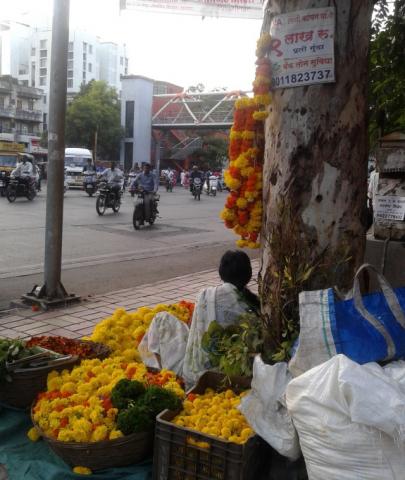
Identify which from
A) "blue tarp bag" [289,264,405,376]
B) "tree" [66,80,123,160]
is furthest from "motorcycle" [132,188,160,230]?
"tree" [66,80,123,160]

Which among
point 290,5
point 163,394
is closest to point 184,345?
point 163,394

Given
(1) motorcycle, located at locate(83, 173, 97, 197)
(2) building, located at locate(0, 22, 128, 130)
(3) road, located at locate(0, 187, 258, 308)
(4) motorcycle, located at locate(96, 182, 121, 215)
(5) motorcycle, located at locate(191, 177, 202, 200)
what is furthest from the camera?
(2) building, located at locate(0, 22, 128, 130)

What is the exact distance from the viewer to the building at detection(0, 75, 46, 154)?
61.1 meters

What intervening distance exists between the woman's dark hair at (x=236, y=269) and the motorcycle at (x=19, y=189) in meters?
16.1

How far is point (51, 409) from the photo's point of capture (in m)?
2.93

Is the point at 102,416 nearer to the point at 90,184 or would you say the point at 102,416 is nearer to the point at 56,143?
the point at 56,143

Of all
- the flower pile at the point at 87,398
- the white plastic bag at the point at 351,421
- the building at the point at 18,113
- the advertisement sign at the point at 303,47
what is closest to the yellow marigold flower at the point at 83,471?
the flower pile at the point at 87,398

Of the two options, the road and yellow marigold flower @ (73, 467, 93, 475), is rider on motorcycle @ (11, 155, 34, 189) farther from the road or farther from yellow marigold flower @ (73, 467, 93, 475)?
yellow marigold flower @ (73, 467, 93, 475)

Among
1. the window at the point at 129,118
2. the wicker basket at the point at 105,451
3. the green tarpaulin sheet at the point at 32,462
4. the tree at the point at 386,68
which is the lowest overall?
the green tarpaulin sheet at the point at 32,462

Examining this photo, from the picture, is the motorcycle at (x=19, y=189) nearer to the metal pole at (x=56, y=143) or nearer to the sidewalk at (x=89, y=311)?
the sidewalk at (x=89, y=311)

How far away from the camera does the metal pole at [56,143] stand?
17.9ft

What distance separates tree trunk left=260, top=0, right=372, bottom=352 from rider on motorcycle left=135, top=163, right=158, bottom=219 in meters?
10.4

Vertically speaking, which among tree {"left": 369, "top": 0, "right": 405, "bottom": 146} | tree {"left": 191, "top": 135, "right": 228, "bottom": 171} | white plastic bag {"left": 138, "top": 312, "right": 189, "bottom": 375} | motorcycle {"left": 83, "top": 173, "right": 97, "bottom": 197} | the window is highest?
the window

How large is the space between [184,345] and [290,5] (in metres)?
2.14
